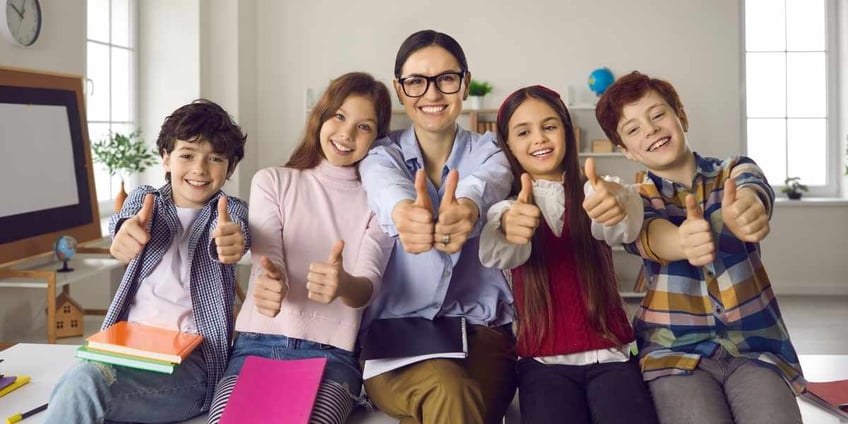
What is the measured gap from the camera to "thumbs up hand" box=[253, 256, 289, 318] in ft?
5.12

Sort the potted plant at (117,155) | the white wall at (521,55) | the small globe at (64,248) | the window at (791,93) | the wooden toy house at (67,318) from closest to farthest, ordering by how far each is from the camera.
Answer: the small globe at (64,248), the wooden toy house at (67,318), the potted plant at (117,155), the white wall at (521,55), the window at (791,93)

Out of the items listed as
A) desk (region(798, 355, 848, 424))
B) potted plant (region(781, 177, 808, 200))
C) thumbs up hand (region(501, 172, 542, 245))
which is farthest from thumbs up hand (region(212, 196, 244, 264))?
potted plant (region(781, 177, 808, 200))

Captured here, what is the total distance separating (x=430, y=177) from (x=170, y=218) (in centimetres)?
65

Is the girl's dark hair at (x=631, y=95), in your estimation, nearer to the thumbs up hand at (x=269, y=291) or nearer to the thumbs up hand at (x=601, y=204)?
the thumbs up hand at (x=601, y=204)

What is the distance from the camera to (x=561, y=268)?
5.58 feet

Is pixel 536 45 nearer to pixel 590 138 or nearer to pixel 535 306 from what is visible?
pixel 590 138

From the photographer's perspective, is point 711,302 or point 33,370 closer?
point 711,302

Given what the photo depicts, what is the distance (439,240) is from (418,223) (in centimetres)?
5

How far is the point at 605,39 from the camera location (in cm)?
595

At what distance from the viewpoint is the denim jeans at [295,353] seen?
165 cm

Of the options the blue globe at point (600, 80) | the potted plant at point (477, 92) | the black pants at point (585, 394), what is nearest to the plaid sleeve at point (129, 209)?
the black pants at point (585, 394)

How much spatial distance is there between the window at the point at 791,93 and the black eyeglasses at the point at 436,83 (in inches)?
200

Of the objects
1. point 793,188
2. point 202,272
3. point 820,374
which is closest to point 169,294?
point 202,272

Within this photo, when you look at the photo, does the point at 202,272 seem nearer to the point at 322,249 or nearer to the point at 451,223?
the point at 322,249
